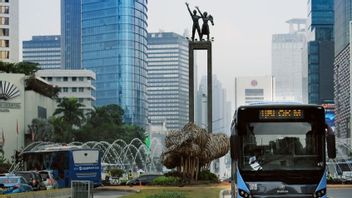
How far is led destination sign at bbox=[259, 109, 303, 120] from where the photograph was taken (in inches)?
672

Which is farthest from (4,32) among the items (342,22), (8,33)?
(342,22)

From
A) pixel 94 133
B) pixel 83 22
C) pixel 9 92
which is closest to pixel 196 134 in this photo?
pixel 9 92

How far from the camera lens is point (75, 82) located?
154500 millimetres

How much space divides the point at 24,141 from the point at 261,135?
8750 cm

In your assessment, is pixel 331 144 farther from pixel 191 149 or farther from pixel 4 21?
pixel 4 21

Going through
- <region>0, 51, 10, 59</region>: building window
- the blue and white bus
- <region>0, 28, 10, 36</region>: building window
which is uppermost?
<region>0, 28, 10, 36</region>: building window

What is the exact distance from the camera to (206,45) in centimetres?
5106

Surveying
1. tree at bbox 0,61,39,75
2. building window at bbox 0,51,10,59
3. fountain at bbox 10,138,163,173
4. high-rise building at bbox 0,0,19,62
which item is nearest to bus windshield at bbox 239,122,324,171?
fountain at bbox 10,138,163,173

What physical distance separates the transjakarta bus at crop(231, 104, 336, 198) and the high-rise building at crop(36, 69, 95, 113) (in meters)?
136

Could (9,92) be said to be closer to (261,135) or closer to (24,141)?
(24,141)

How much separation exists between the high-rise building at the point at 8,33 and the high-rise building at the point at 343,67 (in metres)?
62.2

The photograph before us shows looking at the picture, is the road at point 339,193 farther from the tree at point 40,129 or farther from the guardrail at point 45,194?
the tree at point 40,129

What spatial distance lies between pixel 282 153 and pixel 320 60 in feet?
532

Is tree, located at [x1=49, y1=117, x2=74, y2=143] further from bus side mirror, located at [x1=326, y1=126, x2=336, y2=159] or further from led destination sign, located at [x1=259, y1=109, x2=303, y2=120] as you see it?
bus side mirror, located at [x1=326, y1=126, x2=336, y2=159]
